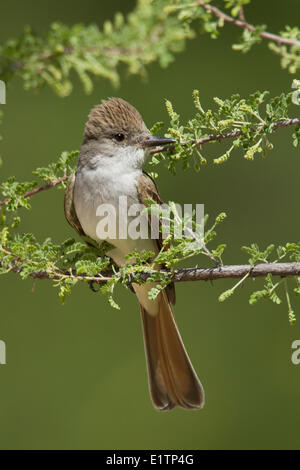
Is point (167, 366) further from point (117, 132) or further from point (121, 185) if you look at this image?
point (117, 132)

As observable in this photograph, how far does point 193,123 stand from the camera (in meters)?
2.23

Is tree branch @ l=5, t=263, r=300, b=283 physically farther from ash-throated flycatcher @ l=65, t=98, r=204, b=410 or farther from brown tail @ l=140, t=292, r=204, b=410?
brown tail @ l=140, t=292, r=204, b=410

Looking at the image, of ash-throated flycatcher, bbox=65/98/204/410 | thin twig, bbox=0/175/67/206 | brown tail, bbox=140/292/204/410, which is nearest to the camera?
thin twig, bbox=0/175/67/206

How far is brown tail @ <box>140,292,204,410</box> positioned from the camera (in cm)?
347

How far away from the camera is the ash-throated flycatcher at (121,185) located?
3123 mm

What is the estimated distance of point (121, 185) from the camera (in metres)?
3.12

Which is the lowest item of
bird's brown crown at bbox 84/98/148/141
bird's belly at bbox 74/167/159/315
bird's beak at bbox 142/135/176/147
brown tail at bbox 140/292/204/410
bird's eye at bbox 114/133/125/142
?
brown tail at bbox 140/292/204/410

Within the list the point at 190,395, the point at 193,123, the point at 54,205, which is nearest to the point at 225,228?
the point at 54,205

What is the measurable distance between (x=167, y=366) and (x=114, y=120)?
1.26m

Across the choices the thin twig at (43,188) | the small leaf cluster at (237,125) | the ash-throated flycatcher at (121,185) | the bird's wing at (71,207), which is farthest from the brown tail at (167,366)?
the small leaf cluster at (237,125)

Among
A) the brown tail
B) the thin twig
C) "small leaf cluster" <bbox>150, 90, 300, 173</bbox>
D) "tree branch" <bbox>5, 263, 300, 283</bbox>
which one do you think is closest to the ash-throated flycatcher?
the brown tail

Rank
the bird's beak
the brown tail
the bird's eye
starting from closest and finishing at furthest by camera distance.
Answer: the bird's beak → the bird's eye → the brown tail

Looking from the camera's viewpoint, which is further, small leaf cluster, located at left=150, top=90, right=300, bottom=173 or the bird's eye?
the bird's eye

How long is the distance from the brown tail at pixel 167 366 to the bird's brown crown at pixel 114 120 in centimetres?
90
